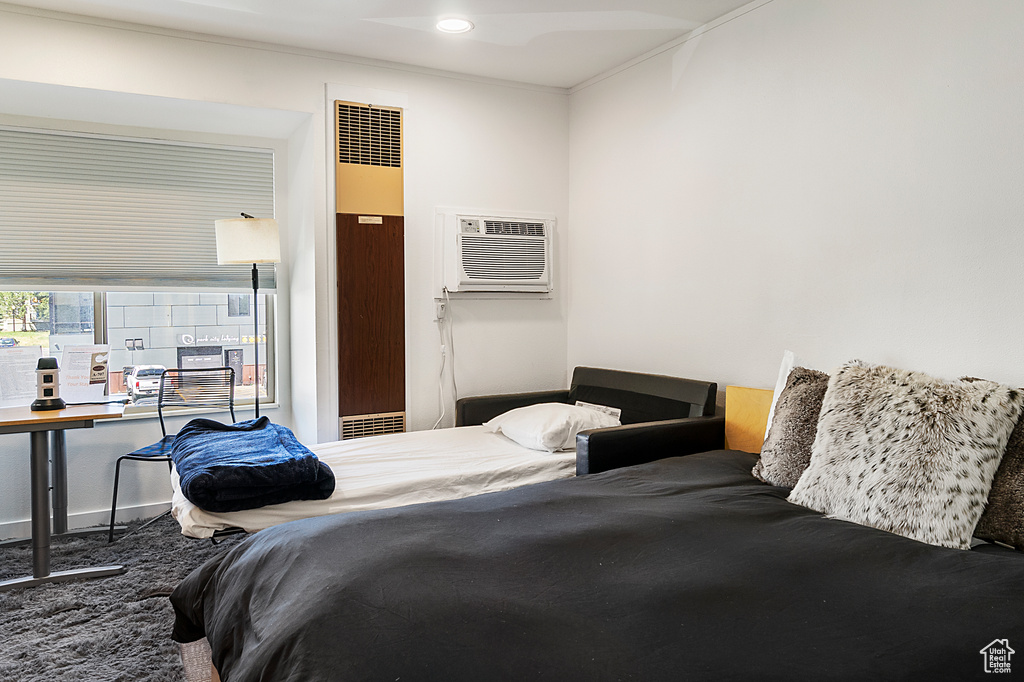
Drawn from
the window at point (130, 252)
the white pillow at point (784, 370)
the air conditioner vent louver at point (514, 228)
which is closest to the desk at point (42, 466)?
the window at point (130, 252)

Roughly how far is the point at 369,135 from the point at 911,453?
9.97 ft

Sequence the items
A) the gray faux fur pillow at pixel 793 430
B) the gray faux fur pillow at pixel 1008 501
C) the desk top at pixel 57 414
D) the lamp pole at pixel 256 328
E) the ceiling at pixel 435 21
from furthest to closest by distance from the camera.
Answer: the lamp pole at pixel 256 328, the ceiling at pixel 435 21, the desk top at pixel 57 414, the gray faux fur pillow at pixel 793 430, the gray faux fur pillow at pixel 1008 501

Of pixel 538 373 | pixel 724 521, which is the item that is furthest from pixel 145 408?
pixel 724 521

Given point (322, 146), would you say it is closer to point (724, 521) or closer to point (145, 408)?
point (145, 408)

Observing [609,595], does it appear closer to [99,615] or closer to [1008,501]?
[1008,501]

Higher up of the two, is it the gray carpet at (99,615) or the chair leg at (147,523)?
the chair leg at (147,523)

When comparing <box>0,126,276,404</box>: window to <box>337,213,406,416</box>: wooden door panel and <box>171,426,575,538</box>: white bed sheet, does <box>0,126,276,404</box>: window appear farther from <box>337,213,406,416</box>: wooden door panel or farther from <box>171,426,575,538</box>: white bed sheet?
<box>171,426,575,538</box>: white bed sheet

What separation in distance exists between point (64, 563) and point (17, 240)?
1757 millimetres

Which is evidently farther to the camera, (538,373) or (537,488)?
(538,373)

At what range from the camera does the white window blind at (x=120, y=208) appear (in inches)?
140

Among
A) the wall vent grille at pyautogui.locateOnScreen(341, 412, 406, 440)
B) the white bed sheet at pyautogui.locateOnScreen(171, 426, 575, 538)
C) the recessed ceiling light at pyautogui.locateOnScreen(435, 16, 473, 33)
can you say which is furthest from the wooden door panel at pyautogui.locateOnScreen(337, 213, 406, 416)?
the recessed ceiling light at pyautogui.locateOnScreen(435, 16, 473, 33)

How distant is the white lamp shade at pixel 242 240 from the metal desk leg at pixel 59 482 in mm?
1276

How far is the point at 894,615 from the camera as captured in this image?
136cm
